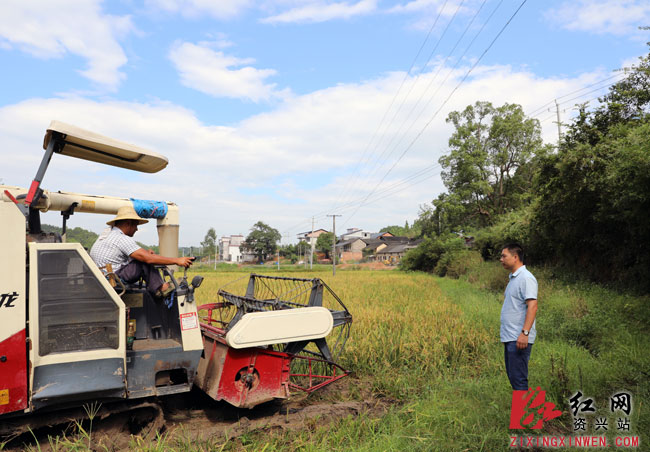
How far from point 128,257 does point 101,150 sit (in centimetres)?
103

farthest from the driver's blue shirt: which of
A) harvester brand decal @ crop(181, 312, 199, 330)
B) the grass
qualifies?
harvester brand decal @ crop(181, 312, 199, 330)

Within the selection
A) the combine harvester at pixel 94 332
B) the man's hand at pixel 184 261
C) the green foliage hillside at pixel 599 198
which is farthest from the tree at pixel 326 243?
the man's hand at pixel 184 261

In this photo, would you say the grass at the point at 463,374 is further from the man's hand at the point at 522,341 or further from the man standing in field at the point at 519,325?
the man's hand at the point at 522,341

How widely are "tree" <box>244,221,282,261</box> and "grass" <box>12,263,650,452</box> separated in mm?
75206

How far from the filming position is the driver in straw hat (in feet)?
13.9

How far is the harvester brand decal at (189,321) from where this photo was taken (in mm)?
4286

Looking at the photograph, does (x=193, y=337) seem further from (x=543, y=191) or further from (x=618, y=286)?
(x=543, y=191)

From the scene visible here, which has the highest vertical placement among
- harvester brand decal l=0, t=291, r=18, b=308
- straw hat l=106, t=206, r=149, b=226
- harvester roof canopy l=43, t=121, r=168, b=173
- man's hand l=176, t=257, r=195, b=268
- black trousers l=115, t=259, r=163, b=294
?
harvester roof canopy l=43, t=121, r=168, b=173

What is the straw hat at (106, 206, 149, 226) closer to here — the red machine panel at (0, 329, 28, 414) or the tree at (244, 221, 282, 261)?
the red machine panel at (0, 329, 28, 414)

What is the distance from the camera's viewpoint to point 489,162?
35375mm

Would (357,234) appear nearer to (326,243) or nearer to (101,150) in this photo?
(326,243)

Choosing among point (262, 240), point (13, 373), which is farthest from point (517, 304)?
point (262, 240)

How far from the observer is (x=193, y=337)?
4273 millimetres

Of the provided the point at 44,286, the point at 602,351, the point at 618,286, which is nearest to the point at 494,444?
the point at 602,351
